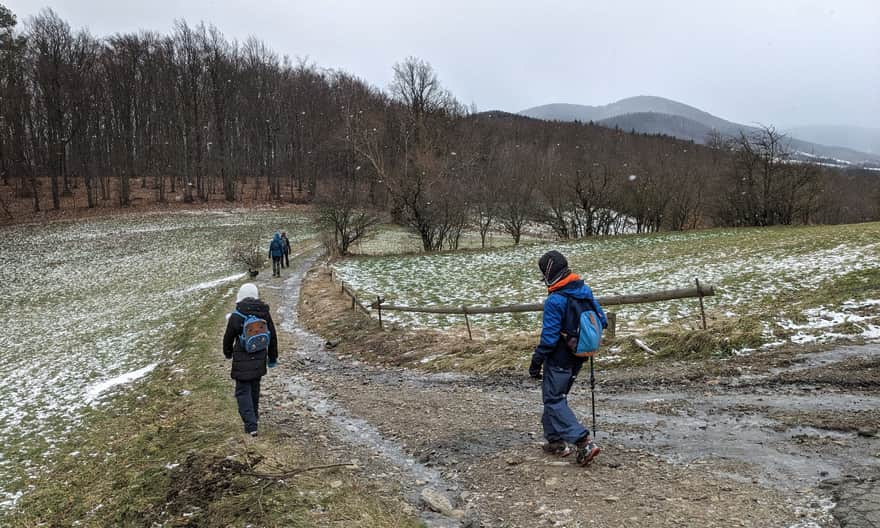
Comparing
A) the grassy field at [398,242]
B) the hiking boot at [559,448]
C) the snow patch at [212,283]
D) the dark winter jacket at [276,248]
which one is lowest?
the snow patch at [212,283]

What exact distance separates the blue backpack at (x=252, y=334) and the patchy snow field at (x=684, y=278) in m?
7.89

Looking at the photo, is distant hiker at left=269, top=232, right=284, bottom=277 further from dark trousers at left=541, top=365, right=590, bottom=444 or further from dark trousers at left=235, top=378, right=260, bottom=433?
dark trousers at left=541, top=365, right=590, bottom=444

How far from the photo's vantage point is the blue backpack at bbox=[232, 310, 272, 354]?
6.56 m

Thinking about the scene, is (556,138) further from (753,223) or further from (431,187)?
(431,187)

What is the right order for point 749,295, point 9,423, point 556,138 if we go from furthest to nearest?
point 556,138
point 749,295
point 9,423

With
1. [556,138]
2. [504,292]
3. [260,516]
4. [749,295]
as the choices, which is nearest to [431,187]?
[504,292]

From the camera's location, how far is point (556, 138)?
104 m

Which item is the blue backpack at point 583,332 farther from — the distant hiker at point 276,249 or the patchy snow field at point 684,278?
the distant hiker at point 276,249

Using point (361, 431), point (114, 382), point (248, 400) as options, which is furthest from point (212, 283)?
point (361, 431)

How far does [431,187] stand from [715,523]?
30.0m

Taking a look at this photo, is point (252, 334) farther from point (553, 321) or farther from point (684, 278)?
point (684, 278)

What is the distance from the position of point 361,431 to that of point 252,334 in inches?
82.4

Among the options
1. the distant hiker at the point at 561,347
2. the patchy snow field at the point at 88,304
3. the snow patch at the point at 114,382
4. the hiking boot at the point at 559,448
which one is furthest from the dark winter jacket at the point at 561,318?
the snow patch at the point at 114,382

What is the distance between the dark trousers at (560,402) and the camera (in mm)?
5375
